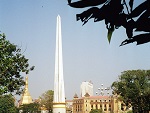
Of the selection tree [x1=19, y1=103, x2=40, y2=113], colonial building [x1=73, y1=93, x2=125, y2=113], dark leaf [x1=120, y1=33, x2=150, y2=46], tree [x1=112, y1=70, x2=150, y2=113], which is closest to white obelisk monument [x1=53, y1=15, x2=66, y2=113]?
tree [x1=112, y1=70, x2=150, y2=113]

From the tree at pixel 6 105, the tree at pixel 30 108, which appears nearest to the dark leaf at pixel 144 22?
the tree at pixel 6 105

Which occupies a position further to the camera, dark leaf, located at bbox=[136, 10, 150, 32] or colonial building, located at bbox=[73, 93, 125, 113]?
colonial building, located at bbox=[73, 93, 125, 113]

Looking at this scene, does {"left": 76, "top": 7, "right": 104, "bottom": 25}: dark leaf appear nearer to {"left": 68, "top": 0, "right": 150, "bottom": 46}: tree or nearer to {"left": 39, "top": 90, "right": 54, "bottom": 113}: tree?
{"left": 68, "top": 0, "right": 150, "bottom": 46}: tree

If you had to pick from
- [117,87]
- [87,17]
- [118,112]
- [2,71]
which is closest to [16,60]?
[2,71]

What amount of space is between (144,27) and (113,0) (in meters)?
0.16

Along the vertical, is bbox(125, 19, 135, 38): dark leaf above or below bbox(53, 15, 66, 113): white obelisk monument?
below

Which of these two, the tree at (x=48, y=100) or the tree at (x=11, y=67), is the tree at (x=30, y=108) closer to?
the tree at (x=48, y=100)

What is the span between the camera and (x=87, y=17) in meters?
1.18

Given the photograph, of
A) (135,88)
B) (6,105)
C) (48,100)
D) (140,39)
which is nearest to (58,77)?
(135,88)

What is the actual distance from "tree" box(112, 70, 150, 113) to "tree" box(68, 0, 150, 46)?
49420mm

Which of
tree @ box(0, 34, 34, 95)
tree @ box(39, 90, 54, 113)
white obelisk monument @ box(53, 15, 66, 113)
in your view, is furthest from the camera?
tree @ box(39, 90, 54, 113)

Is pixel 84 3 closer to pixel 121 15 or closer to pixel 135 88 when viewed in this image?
pixel 121 15

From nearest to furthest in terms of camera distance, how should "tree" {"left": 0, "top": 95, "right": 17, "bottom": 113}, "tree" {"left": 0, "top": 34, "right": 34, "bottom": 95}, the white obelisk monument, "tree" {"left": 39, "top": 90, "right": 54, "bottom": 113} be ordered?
"tree" {"left": 0, "top": 34, "right": 34, "bottom": 95} → the white obelisk monument → "tree" {"left": 0, "top": 95, "right": 17, "bottom": 113} → "tree" {"left": 39, "top": 90, "right": 54, "bottom": 113}

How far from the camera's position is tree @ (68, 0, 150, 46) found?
110cm
